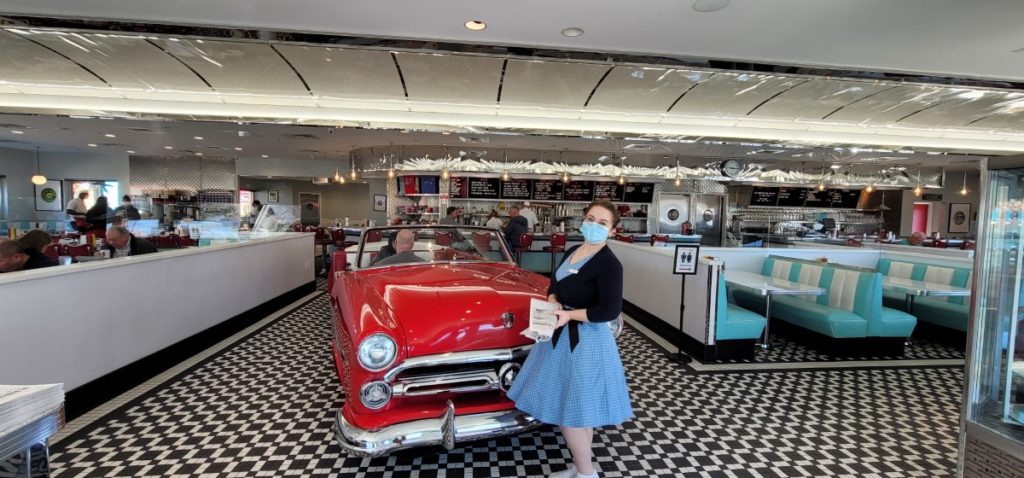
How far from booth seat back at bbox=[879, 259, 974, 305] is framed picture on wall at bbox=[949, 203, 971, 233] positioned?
13.5 m

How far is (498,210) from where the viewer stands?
11891 mm

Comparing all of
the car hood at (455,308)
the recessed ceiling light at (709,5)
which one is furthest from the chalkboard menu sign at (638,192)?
the car hood at (455,308)

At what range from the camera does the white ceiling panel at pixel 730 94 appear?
16.9 ft

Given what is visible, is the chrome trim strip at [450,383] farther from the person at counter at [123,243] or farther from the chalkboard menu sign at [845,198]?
the chalkboard menu sign at [845,198]

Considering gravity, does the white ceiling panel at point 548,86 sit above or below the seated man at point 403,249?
above

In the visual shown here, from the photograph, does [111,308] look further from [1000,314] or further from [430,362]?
[1000,314]

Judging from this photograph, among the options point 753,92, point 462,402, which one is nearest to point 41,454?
point 462,402

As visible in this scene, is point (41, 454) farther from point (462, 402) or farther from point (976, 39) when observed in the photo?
point (976, 39)

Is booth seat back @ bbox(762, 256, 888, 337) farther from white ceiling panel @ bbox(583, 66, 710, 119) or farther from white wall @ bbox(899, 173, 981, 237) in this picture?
white wall @ bbox(899, 173, 981, 237)

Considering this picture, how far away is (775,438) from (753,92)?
4451 millimetres

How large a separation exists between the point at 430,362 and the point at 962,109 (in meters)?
8.63

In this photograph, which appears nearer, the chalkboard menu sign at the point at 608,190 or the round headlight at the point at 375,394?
the round headlight at the point at 375,394

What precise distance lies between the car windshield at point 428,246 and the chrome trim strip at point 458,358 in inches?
54.5

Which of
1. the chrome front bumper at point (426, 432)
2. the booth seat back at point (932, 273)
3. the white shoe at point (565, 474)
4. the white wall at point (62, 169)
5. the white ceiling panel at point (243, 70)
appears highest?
the white ceiling panel at point (243, 70)
